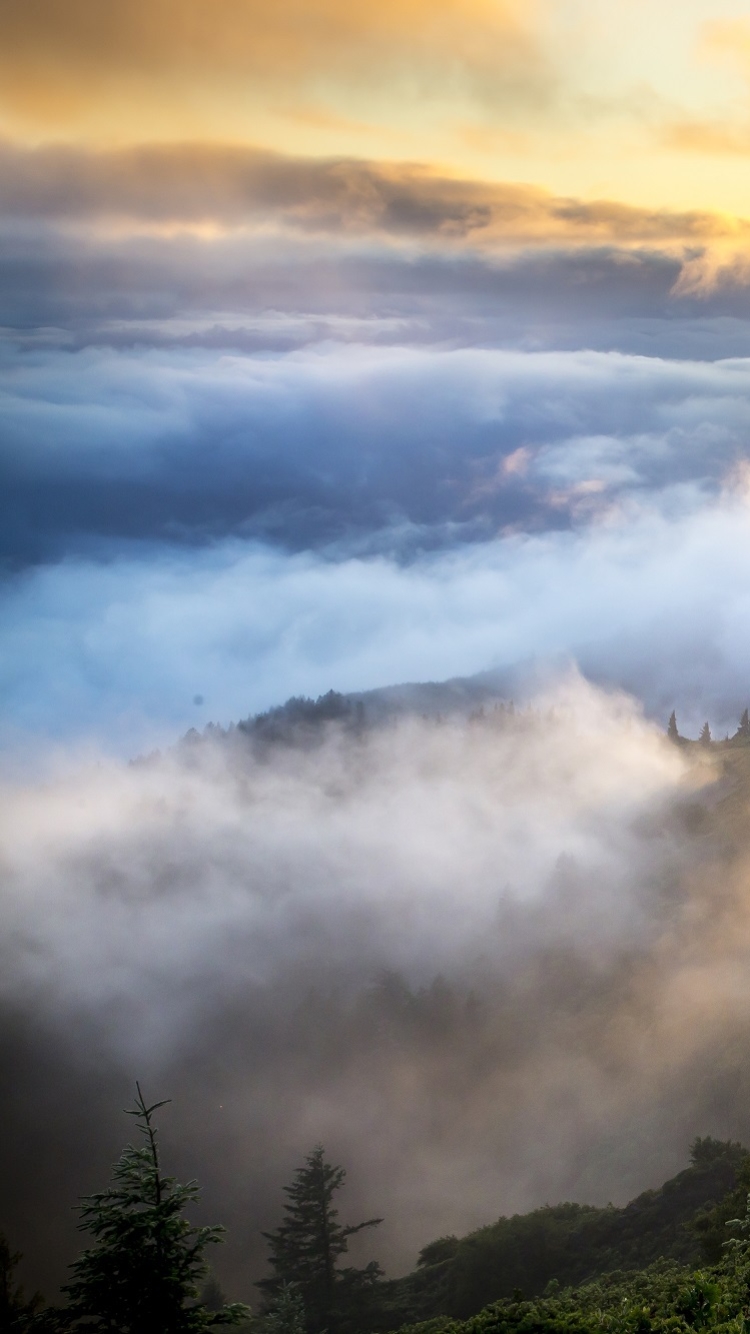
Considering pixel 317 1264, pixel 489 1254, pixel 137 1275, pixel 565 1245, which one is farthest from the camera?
pixel 489 1254

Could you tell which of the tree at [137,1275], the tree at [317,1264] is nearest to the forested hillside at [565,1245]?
the tree at [317,1264]

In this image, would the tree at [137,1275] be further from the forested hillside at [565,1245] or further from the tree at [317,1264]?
the tree at [317,1264]

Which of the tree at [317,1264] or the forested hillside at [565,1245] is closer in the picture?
the forested hillside at [565,1245]

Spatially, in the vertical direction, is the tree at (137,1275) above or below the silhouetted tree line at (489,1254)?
above

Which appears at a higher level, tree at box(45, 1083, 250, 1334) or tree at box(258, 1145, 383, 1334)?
tree at box(45, 1083, 250, 1334)

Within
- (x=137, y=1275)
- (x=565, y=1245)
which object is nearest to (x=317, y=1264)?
(x=565, y=1245)

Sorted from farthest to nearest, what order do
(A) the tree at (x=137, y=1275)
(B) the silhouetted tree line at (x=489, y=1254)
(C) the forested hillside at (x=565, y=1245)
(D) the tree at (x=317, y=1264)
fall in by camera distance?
(D) the tree at (x=317, y=1264) < (C) the forested hillside at (x=565, y=1245) < (B) the silhouetted tree line at (x=489, y=1254) < (A) the tree at (x=137, y=1275)

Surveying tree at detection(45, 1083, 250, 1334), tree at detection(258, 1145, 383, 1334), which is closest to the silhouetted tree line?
tree at detection(258, 1145, 383, 1334)

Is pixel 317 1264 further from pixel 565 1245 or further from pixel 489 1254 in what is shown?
pixel 565 1245

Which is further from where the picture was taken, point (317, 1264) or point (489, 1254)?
point (489, 1254)

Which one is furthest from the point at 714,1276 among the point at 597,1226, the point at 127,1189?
the point at 597,1226

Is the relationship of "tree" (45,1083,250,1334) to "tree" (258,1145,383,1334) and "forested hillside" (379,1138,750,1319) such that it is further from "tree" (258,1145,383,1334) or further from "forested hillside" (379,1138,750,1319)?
"tree" (258,1145,383,1334)

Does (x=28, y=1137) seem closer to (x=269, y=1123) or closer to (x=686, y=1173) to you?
(x=269, y=1123)
